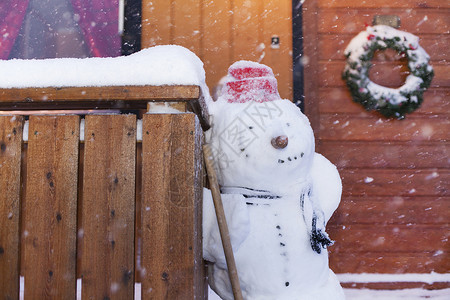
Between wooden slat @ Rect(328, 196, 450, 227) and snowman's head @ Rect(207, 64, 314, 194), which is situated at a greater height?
snowman's head @ Rect(207, 64, 314, 194)

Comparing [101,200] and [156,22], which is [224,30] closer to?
[156,22]

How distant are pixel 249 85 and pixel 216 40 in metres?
1.32

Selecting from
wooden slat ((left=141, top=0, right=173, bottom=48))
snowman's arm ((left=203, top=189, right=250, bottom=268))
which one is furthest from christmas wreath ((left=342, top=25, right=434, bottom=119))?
snowman's arm ((left=203, top=189, right=250, bottom=268))

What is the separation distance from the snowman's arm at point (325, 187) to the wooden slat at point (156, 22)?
5.73 ft

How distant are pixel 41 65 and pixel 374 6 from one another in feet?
9.17

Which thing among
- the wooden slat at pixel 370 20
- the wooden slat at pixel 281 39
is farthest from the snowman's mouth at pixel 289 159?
the wooden slat at pixel 370 20

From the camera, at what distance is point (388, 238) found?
328 centimetres

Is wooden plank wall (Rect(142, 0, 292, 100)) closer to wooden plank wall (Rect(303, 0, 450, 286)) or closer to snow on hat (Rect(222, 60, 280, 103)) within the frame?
wooden plank wall (Rect(303, 0, 450, 286))

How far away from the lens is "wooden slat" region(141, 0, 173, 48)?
3229 mm

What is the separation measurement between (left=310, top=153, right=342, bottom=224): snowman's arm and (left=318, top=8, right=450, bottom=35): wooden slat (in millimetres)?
1593

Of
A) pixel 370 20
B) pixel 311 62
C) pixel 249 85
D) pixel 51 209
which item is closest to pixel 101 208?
pixel 51 209

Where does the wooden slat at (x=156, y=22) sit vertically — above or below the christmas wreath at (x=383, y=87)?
above

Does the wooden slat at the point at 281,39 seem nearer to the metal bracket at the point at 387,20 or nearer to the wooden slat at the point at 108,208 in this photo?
the metal bracket at the point at 387,20

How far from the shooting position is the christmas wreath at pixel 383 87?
3.17m
